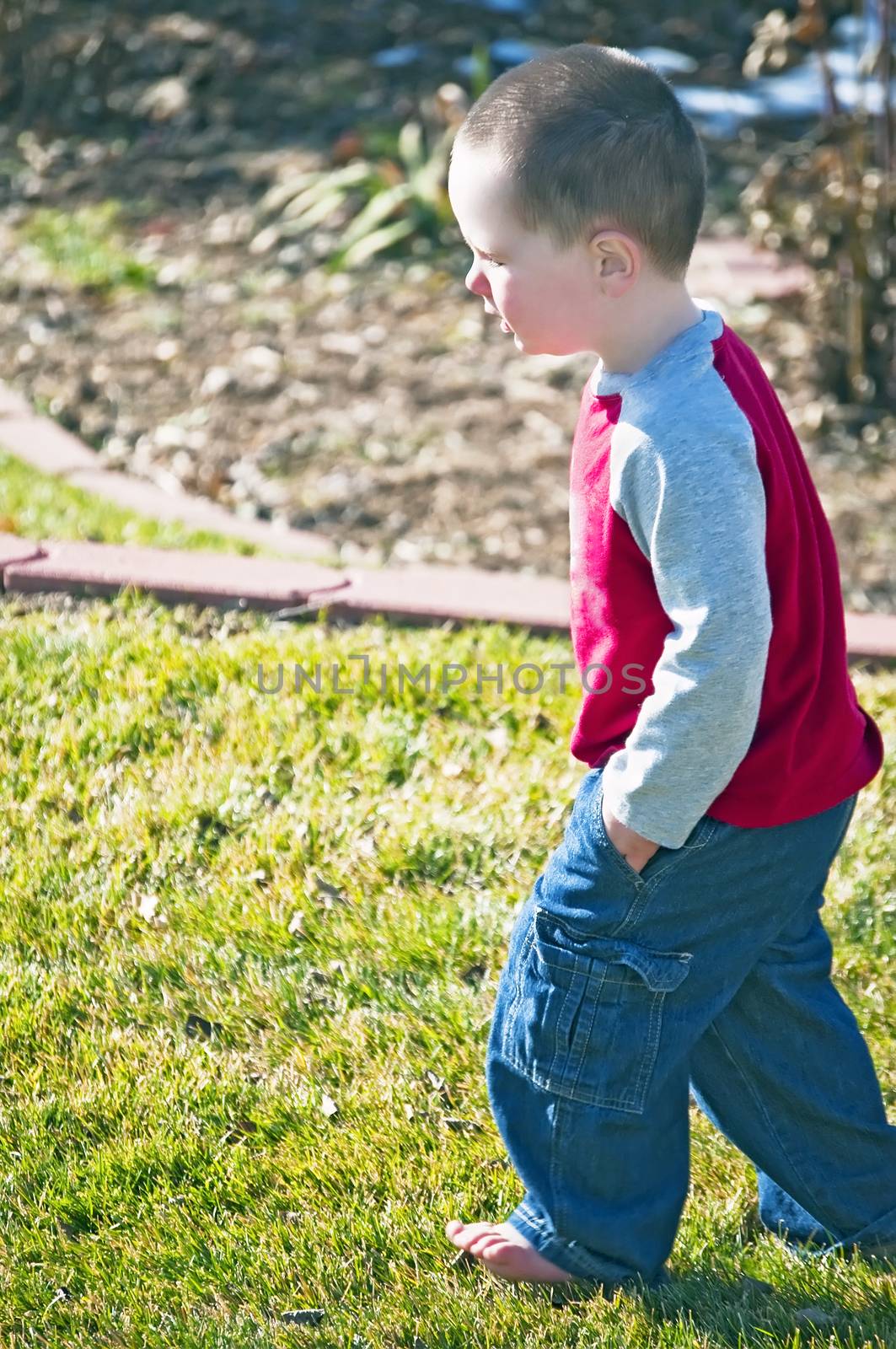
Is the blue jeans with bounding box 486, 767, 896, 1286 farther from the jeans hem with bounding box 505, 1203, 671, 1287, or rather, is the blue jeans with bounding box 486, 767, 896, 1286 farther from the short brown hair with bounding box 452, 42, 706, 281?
the short brown hair with bounding box 452, 42, 706, 281

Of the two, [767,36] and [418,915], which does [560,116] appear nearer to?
[418,915]

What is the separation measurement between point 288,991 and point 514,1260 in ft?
2.46

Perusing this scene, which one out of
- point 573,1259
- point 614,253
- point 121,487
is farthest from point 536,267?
point 121,487

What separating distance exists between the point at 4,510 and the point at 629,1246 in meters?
2.95

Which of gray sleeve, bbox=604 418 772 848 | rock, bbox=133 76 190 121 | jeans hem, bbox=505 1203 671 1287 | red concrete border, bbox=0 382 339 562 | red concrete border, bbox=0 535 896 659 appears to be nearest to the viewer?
gray sleeve, bbox=604 418 772 848

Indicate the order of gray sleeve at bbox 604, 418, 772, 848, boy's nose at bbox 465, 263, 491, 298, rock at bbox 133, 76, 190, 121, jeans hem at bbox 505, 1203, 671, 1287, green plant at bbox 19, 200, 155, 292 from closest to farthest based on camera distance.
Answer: gray sleeve at bbox 604, 418, 772, 848, boy's nose at bbox 465, 263, 491, 298, jeans hem at bbox 505, 1203, 671, 1287, green plant at bbox 19, 200, 155, 292, rock at bbox 133, 76, 190, 121

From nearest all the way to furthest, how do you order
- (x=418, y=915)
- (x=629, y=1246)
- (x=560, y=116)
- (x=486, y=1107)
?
(x=560, y=116) < (x=629, y=1246) < (x=486, y=1107) < (x=418, y=915)

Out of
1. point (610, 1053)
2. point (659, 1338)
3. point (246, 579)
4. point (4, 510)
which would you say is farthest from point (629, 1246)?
point (4, 510)

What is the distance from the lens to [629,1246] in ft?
6.85

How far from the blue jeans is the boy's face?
57 centimetres

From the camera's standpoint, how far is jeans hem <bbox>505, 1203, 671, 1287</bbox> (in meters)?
2.10

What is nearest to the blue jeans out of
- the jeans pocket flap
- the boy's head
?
the jeans pocket flap

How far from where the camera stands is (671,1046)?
1977 mm

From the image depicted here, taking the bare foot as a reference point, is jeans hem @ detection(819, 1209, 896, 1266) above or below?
below
